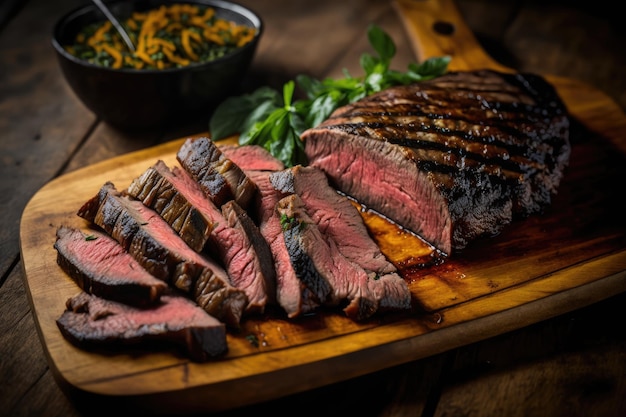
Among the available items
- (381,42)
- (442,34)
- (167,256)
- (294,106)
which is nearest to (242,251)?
(167,256)

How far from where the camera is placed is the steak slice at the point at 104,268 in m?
2.91

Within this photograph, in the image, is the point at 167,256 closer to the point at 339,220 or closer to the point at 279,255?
the point at 279,255

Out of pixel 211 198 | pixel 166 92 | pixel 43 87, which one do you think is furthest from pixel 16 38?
pixel 211 198

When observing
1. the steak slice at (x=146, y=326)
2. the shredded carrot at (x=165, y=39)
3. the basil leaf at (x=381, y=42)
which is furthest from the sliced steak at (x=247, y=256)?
the basil leaf at (x=381, y=42)

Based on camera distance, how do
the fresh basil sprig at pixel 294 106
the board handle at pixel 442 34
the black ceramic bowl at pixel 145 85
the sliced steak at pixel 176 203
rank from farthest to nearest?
the board handle at pixel 442 34
the black ceramic bowl at pixel 145 85
the fresh basil sprig at pixel 294 106
the sliced steak at pixel 176 203

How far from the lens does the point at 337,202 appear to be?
12.1 feet

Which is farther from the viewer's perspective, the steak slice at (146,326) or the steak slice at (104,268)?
the steak slice at (104,268)

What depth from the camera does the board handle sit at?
5234 mm

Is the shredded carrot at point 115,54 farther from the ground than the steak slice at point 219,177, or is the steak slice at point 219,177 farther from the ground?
the shredded carrot at point 115,54

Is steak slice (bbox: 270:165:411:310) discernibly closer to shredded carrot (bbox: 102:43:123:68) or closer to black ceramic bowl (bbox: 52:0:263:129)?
black ceramic bowl (bbox: 52:0:263:129)

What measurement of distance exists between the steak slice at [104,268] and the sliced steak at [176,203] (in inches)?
11.1

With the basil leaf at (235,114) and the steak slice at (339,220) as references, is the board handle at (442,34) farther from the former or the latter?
the steak slice at (339,220)

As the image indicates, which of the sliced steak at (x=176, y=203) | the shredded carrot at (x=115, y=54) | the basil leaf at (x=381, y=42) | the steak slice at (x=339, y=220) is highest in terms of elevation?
the basil leaf at (x=381, y=42)

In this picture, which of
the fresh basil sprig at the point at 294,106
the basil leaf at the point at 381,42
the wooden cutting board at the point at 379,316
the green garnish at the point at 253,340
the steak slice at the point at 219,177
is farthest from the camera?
the basil leaf at the point at 381,42
